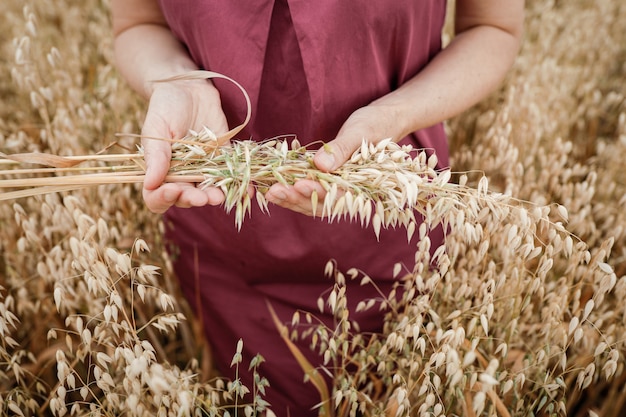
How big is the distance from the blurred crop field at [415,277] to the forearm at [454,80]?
168 millimetres

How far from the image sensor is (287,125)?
1004 mm

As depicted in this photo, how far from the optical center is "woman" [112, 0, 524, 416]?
86 centimetres

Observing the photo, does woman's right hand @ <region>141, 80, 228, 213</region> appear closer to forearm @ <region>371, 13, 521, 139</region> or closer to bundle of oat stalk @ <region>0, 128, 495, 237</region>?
bundle of oat stalk @ <region>0, 128, 495, 237</region>

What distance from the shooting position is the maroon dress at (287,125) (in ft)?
2.94

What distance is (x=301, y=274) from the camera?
1.16 metres

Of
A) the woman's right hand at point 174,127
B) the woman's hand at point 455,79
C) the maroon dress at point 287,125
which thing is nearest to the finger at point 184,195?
the woman's right hand at point 174,127

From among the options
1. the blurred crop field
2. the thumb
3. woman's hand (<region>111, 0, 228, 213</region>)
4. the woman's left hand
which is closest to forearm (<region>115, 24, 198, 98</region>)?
woman's hand (<region>111, 0, 228, 213</region>)

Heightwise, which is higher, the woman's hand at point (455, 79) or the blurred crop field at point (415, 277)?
the woman's hand at point (455, 79)

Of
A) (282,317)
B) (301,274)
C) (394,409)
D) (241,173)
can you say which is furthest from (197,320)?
(241,173)

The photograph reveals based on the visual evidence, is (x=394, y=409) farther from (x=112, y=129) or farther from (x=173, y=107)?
(x=112, y=129)

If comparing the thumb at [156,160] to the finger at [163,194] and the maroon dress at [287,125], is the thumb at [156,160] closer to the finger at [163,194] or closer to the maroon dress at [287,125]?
the finger at [163,194]

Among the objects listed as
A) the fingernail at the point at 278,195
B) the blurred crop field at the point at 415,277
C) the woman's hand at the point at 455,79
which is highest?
the woman's hand at the point at 455,79

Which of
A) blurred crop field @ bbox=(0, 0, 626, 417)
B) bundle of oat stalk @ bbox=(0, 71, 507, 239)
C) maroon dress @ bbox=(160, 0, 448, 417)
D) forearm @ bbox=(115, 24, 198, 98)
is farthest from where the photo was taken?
forearm @ bbox=(115, 24, 198, 98)

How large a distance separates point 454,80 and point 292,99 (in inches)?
13.1
